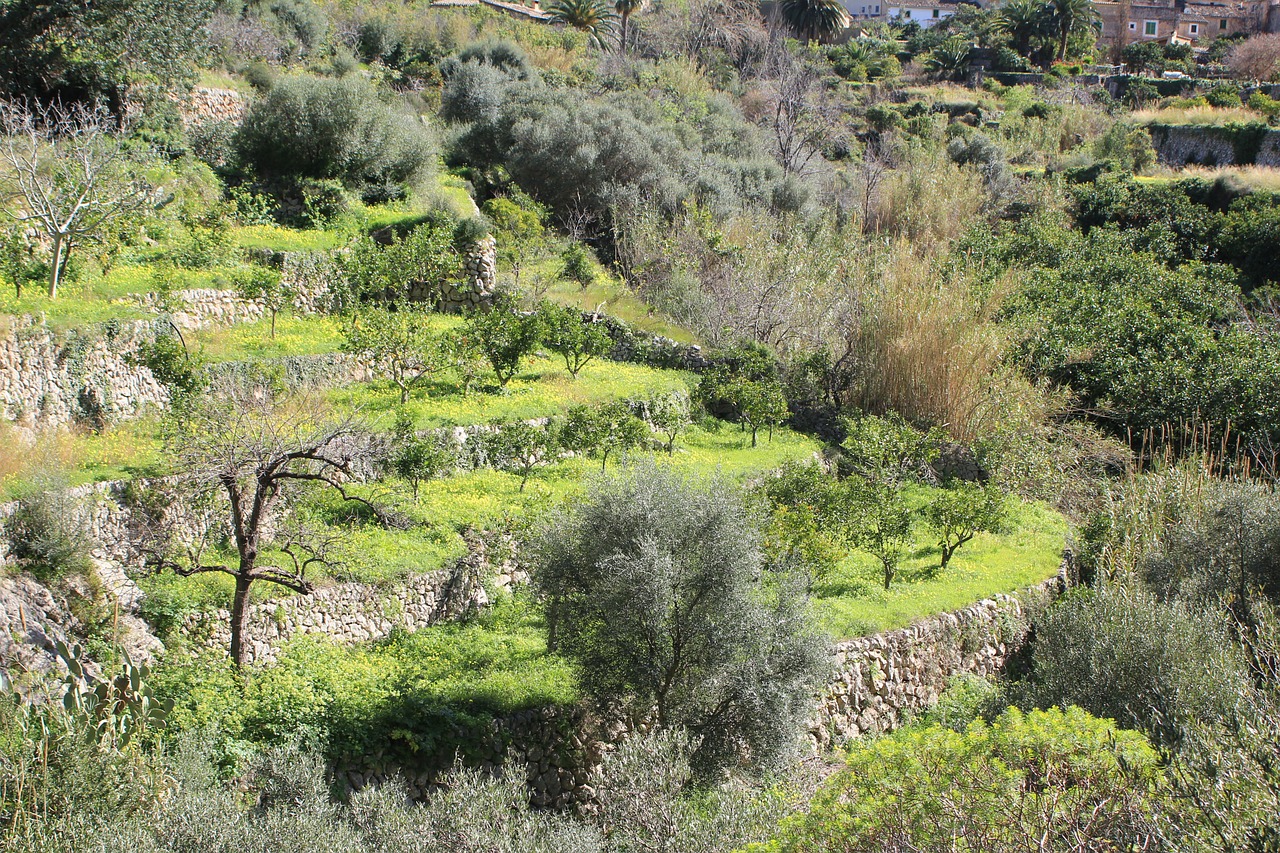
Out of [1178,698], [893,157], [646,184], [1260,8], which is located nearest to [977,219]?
[893,157]

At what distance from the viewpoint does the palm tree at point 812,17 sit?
6344cm

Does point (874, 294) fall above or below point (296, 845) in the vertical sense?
above

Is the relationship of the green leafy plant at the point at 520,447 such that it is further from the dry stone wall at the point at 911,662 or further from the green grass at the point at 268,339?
the dry stone wall at the point at 911,662

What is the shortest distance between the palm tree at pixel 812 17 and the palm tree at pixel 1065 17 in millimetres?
13678

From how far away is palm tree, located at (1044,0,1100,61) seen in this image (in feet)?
205

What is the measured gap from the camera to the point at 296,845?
7605 mm

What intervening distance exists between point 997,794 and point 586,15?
4819cm

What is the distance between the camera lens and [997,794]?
777cm

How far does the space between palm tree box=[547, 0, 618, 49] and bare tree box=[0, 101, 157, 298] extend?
32676mm

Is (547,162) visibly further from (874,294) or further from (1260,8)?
(1260,8)

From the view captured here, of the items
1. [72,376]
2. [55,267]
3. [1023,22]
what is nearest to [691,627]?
[72,376]

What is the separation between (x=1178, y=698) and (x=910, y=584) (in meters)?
4.75

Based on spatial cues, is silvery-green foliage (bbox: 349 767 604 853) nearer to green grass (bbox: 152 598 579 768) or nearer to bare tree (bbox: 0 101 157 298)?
green grass (bbox: 152 598 579 768)

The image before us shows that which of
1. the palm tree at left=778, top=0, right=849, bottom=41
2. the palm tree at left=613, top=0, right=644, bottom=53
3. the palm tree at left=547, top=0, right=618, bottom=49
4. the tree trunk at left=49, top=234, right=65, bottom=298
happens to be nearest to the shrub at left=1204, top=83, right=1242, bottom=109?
the palm tree at left=778, top=0, right=849, bottom=41
